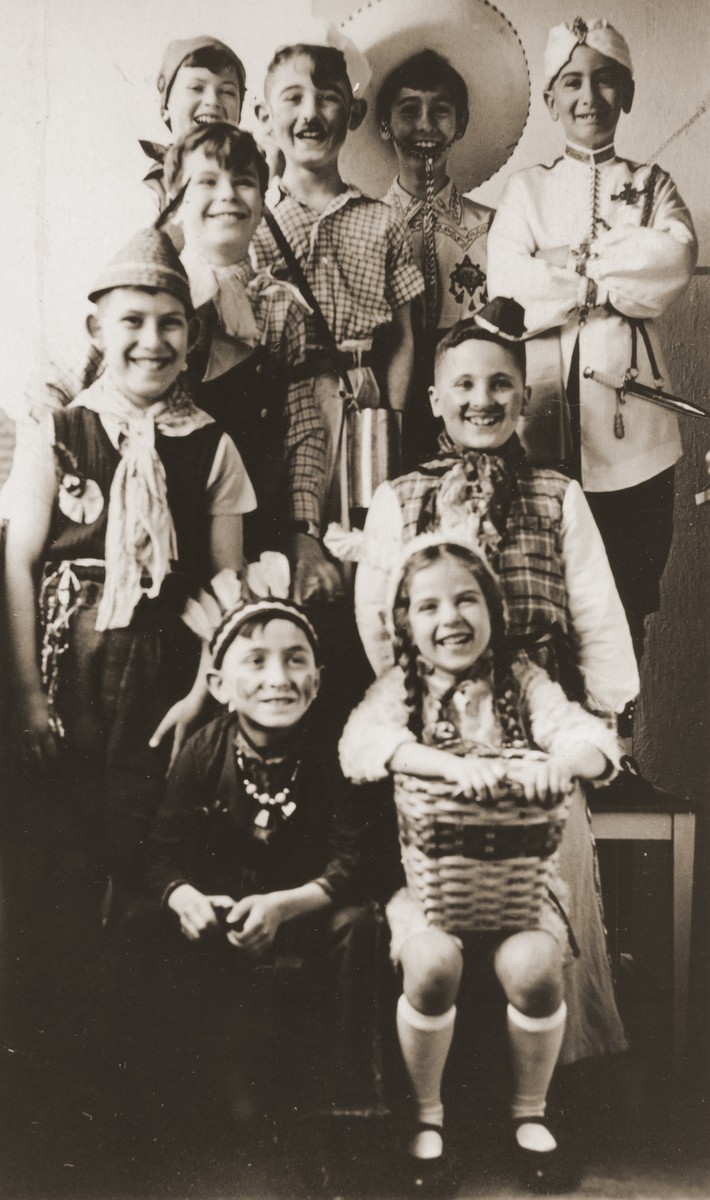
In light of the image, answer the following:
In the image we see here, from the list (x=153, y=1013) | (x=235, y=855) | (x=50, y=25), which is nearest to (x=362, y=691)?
(x=235, y=855)

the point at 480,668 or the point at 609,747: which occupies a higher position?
the point at 480,668

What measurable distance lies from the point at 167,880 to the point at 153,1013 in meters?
0.21

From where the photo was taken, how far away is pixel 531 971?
1.75 meters

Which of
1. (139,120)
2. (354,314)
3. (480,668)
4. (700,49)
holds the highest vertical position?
(700,49)

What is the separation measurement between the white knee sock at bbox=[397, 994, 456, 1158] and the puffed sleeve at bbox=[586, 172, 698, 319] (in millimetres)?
1200

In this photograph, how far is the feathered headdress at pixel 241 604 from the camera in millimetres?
1826

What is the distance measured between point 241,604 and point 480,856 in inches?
21.5

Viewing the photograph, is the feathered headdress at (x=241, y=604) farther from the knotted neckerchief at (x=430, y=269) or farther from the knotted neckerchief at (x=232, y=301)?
the knotted neckerchief at (x=430, y=269)

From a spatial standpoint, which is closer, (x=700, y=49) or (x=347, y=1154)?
(x=347, y=1154)

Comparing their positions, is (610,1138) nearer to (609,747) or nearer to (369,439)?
(609,747)

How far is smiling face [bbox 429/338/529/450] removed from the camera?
1858 mm

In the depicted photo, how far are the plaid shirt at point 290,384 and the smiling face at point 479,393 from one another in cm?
22

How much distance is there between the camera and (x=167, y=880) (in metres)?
1.81

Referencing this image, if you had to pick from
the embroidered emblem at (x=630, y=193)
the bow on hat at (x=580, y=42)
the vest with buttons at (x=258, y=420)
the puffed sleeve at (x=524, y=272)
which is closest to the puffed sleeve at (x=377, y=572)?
the vest with buttons at (x=258, y=420)
